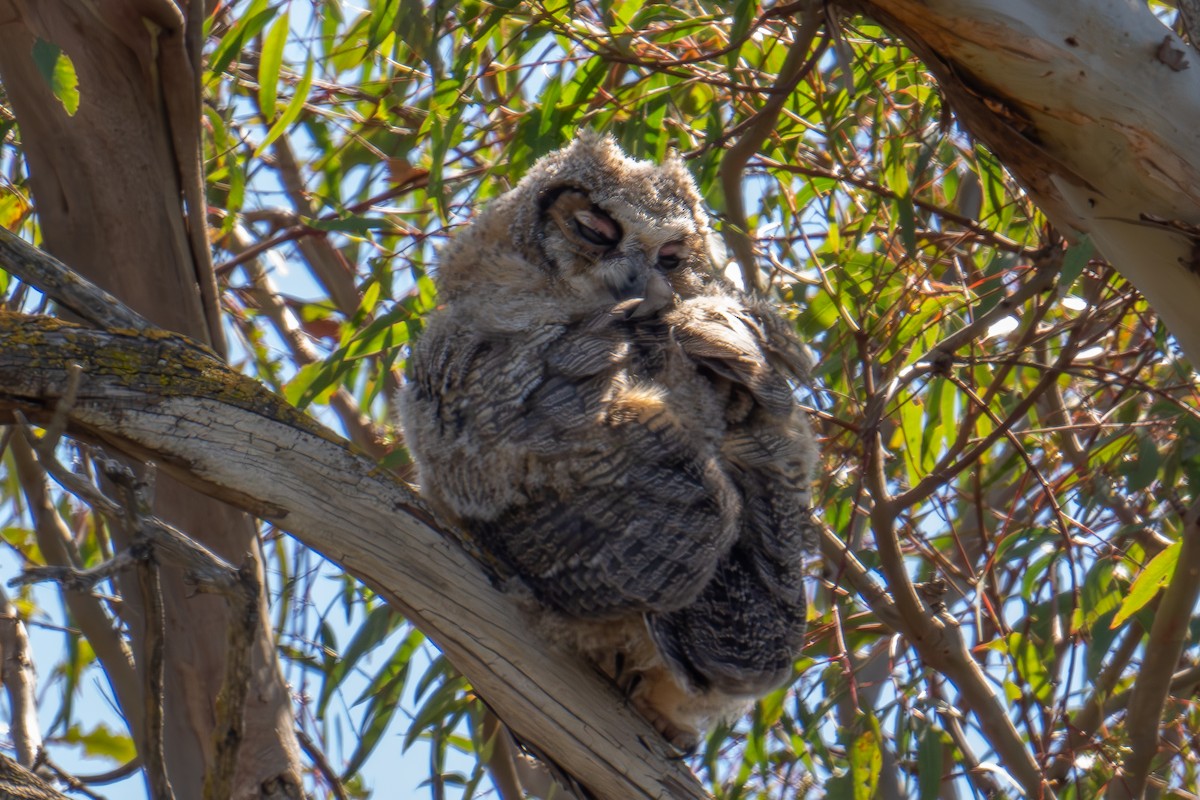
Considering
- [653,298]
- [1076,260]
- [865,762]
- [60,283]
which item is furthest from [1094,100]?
[865,762]

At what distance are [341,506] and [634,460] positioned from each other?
407 mm

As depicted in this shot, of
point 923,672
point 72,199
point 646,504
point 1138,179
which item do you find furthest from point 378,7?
point 923,672

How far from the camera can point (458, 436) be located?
191 centimetres

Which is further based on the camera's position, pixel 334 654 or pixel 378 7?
pixel 334 654

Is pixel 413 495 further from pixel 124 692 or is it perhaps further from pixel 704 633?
pixel 124 692

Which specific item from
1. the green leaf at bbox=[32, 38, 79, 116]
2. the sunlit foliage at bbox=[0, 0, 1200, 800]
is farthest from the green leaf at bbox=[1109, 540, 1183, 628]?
the green leaf at bbox=[32, 38, 79, 116]

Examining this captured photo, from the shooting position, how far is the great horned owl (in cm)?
173

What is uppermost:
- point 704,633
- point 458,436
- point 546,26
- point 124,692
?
point 546,26

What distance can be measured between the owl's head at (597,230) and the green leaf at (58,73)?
71cm

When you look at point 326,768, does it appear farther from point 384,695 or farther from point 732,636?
point 732,636

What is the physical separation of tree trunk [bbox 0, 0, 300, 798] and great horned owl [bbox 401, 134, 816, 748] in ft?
1.97

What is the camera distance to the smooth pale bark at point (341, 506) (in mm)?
1658

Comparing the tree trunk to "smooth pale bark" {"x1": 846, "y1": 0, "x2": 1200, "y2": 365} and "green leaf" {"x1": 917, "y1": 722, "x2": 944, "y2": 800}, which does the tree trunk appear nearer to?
"green leaf" {"x1": 917, "y1": 722, "x2": 944, "y2": 800}

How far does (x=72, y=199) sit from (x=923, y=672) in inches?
85.1
